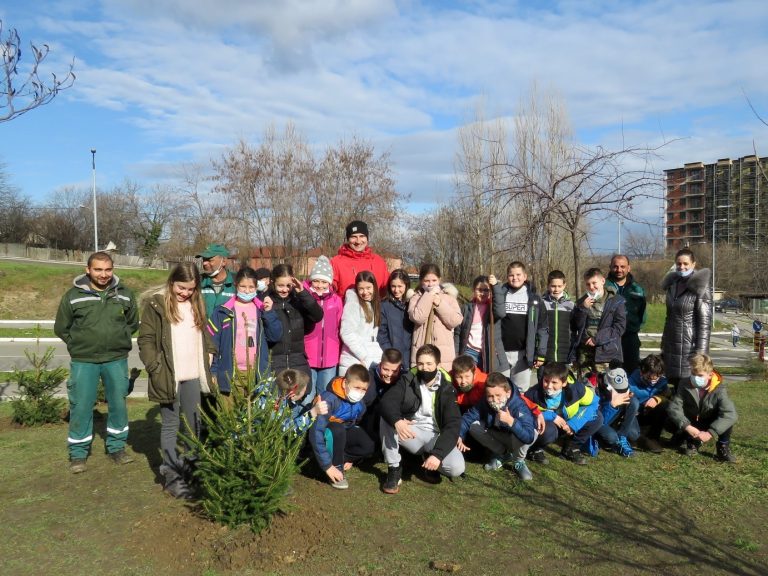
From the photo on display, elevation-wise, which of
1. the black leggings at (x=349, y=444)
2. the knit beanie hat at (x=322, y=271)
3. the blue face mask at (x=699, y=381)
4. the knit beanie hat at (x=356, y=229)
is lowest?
the black leggings at (x=349, y=444)

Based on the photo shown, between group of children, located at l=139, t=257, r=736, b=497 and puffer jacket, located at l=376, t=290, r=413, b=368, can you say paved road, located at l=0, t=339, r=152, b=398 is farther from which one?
puffer jacket, located at l=376, t=290, r=413, b=368

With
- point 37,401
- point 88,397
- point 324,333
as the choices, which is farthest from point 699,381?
point 37,401

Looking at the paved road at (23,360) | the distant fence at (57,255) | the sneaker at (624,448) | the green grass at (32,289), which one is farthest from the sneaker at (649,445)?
the distant fence at (57,255)

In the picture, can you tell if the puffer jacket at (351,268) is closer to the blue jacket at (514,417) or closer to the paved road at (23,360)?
the blue jacket at (514,417)

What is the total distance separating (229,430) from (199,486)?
118 cm

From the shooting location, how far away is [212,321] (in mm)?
4867

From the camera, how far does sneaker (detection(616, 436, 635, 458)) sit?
18.0 ft

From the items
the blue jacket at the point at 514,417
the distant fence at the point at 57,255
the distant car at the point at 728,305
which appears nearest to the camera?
the blue jacket at the point at 514,417

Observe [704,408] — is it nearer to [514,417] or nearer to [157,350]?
[514,417]

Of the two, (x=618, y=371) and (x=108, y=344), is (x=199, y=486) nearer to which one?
(x=108, y=344)

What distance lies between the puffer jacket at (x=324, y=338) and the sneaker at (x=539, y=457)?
2.02m

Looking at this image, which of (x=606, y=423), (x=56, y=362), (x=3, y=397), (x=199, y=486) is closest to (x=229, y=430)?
(x=199, y=486)

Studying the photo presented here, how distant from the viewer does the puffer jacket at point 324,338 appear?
5.52m

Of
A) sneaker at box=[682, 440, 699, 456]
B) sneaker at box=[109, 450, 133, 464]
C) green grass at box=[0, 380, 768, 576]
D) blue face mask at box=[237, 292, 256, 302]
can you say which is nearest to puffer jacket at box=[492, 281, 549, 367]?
green grass at box=[0, 380, 768, 576]
